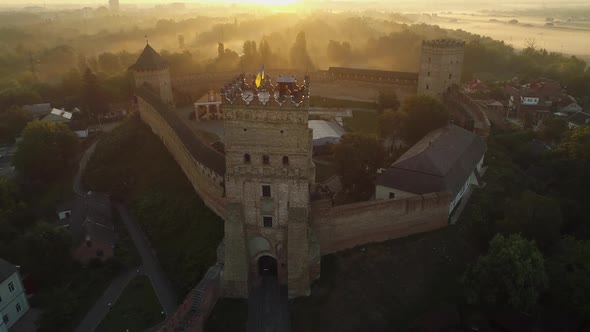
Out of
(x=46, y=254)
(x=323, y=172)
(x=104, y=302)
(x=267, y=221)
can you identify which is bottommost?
(x=104, y=302)

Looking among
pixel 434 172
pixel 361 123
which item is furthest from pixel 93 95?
pixel 434 172

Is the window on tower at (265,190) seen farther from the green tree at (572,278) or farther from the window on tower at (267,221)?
the green tree at (572,278)

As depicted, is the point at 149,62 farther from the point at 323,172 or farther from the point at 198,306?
the point at 198,306

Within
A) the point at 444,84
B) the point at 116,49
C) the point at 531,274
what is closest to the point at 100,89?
the point at 444,84

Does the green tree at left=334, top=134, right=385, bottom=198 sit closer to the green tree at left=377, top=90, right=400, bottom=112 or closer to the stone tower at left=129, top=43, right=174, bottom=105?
the green tree at left=377, top=90, right=400, bottom=112

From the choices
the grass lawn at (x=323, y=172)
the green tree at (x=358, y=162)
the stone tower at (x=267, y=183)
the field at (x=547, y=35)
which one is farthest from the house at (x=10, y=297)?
the field at (x=547, y=35)

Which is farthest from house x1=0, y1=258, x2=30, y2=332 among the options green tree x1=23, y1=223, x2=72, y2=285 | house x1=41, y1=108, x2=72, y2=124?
house x1=41, y1=108, x2=72, y2=124
